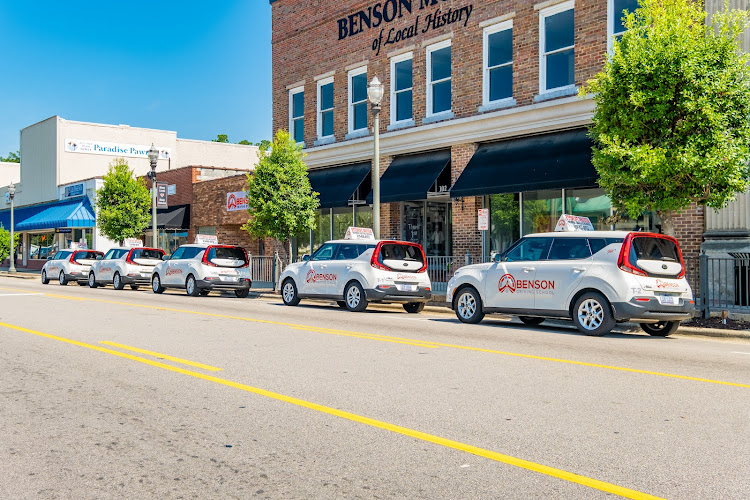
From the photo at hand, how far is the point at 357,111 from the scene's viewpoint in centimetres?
2562

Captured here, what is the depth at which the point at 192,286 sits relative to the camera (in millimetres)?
22562

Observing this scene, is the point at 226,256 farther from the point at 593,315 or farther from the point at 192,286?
the point at 593,315

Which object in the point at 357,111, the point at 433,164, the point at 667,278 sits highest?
the point at 357,111

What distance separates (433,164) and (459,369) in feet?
47.3

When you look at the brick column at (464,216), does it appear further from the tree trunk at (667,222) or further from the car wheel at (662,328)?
the car wheel at (662,328)

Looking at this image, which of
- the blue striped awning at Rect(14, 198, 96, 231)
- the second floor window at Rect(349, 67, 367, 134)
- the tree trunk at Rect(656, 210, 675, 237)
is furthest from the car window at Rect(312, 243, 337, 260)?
the blue striped awning at Rect(14, 198, 96, 231)

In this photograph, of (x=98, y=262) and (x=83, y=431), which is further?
(x=98, y=262)

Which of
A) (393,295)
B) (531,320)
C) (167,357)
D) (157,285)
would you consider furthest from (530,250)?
(157,285)

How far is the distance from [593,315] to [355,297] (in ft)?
20.6

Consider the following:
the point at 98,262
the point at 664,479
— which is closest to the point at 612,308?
the point at 664,479

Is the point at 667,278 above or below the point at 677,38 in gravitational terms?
below

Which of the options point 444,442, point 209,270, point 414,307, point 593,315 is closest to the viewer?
point 444,442

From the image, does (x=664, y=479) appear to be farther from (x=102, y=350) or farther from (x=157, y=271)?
(x=157, y=271)

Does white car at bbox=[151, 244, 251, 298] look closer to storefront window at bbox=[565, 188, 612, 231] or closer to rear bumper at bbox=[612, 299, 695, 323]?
storefront window at bbox=[565, 188, 612, 231]
